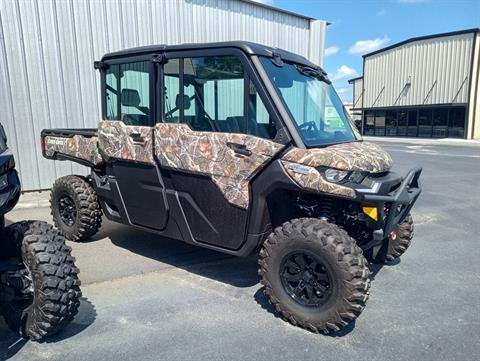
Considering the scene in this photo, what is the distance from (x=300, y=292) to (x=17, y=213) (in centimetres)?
583

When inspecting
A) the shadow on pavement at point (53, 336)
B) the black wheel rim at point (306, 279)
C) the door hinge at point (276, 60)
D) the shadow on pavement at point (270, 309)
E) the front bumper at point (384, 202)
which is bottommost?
the shadow on pavement at point (270, 309)

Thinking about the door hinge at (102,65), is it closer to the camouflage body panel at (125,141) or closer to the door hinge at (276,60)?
the camouflage body panel at (125,141)

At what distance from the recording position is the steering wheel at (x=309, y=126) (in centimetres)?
340

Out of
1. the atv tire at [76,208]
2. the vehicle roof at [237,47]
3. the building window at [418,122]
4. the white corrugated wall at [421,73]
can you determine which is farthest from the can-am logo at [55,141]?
the building window at [418,122]

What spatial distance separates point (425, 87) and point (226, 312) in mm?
32425

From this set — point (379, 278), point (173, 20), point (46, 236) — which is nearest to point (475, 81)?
point (173, 20)

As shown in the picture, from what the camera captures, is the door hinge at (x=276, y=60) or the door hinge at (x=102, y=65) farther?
the door hinge at (x=102, y=65)

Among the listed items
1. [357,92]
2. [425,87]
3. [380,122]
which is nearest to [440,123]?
[425,87]

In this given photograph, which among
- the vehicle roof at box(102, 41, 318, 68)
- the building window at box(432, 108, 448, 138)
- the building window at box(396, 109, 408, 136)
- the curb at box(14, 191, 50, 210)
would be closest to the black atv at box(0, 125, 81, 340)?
the vehicle roof at box(102, 41, 318, 68)

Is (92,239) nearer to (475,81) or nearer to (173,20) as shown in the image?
(173,20)

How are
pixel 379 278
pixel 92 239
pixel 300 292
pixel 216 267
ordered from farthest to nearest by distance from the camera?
pixel 92 239 < pixel 216 267 < pixel 379 278 < pixel 300 292

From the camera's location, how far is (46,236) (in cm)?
296

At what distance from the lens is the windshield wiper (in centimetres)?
381

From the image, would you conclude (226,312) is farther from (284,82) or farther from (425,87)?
(425,87)
